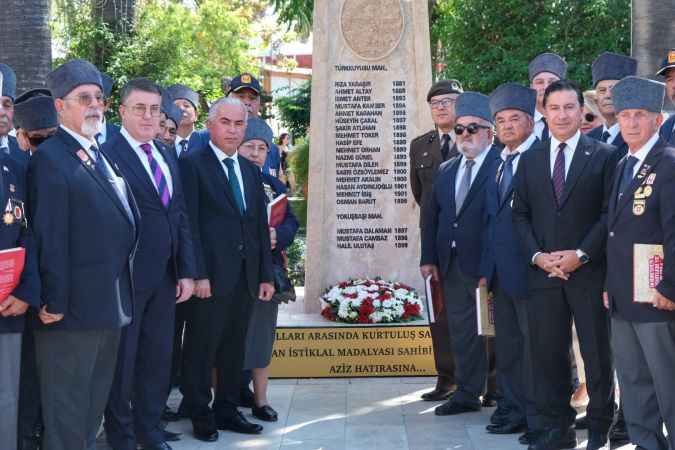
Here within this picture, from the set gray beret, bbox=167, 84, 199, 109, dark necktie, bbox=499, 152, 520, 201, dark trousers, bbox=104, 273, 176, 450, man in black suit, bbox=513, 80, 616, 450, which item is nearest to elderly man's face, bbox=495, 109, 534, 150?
dark necktie, bbox=499, 152, 520, 201

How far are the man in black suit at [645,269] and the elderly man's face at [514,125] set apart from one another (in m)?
1.03

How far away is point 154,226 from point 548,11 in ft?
39.1

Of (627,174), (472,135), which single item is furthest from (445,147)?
(627,174)

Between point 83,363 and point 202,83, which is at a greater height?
point 202,83

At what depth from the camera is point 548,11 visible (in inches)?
647

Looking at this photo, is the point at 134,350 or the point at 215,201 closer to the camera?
the point at 134,350

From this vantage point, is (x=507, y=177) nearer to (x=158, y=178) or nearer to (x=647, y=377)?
(x=647, y=377)

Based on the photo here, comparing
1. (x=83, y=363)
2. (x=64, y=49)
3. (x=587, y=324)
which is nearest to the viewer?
(x=83, y=363)

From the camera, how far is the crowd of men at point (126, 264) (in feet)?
16.1

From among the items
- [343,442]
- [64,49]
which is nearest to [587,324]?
[343,442]

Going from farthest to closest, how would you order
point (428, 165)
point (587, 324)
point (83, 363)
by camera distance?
point (428, 165) < point (587, 324) < point (83, 363)

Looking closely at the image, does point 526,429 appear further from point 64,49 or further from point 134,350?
point 64,49

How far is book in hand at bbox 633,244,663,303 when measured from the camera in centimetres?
517

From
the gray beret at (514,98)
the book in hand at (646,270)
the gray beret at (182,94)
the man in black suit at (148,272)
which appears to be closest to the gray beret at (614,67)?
the gray beret at (514,98)
